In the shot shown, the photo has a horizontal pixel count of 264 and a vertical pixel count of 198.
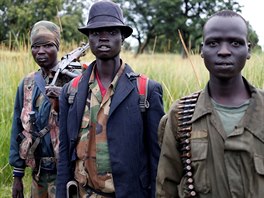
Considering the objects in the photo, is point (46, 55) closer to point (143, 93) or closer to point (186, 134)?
point (143, 93)

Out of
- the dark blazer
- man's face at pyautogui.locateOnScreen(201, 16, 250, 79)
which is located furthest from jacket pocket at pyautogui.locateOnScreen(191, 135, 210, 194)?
the dark blazer

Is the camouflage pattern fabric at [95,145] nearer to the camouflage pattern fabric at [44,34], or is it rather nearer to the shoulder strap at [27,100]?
the shoulder strap at [27,100]

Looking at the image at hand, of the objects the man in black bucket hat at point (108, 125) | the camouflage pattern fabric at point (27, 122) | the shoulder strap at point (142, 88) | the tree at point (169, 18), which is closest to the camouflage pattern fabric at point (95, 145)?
the man in black bucket hat at point (108, 125)

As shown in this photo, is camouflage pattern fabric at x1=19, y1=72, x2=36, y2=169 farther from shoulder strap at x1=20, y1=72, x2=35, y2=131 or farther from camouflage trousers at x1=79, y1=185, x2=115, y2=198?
camouflage trousers at x1=79, y1=185, x2=115, y2=198

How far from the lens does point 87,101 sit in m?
2.48

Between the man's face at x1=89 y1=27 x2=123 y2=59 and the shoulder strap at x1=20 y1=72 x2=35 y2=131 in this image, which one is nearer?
the man's face at x1=89 y1=27 x2=123 y2=59

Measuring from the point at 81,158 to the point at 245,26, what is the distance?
1167 mm

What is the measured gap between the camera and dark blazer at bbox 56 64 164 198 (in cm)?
238

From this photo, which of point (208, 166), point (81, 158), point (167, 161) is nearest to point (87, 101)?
point (81, 158)

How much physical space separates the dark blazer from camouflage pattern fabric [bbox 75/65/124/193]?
0.04 m

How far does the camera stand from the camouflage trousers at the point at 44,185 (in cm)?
316

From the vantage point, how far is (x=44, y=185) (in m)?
3.21

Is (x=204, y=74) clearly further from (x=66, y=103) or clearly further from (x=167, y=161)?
(x=167, y=161)

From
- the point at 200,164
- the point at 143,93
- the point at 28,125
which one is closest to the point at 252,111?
the point at 200,164
